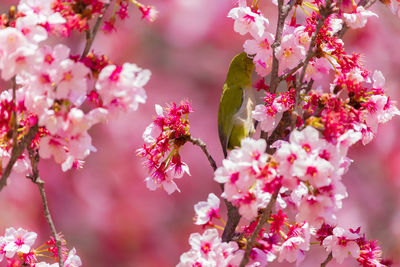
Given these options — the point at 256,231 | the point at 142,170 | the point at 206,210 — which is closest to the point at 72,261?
the point at 206,210

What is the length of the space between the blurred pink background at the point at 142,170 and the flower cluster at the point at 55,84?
205 cm

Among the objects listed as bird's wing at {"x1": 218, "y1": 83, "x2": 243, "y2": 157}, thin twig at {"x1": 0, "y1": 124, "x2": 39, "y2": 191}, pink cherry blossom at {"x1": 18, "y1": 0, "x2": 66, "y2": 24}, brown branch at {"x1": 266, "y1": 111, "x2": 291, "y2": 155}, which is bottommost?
thin twig at {"x1": 0, "y1": 124, "x2": 39, "y2": 191}

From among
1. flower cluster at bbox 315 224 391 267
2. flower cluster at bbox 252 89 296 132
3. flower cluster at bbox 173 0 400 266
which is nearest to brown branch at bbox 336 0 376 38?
flower cluster at bbox 173 0 400 266

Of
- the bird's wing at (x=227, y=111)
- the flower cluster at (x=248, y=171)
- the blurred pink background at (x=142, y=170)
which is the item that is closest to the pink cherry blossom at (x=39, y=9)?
the flower cluster at (x=248, y=171)

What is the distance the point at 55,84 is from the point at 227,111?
3.26ft

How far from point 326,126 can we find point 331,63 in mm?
413

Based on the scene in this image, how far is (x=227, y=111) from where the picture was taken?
2.23 meters

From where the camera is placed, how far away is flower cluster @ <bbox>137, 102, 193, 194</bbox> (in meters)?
1.73

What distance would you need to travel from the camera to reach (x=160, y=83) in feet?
11.5

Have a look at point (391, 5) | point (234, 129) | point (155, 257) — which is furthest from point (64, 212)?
point (391, 5)

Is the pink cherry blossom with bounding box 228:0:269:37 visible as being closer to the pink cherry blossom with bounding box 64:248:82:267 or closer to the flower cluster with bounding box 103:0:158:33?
the flower cluster with bounding box 103:0:158:33

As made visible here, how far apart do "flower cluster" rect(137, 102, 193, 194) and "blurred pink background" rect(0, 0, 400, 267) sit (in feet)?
5.32

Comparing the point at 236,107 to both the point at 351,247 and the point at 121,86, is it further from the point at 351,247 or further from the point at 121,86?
the point at 121,86

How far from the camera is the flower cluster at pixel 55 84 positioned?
1.29m
